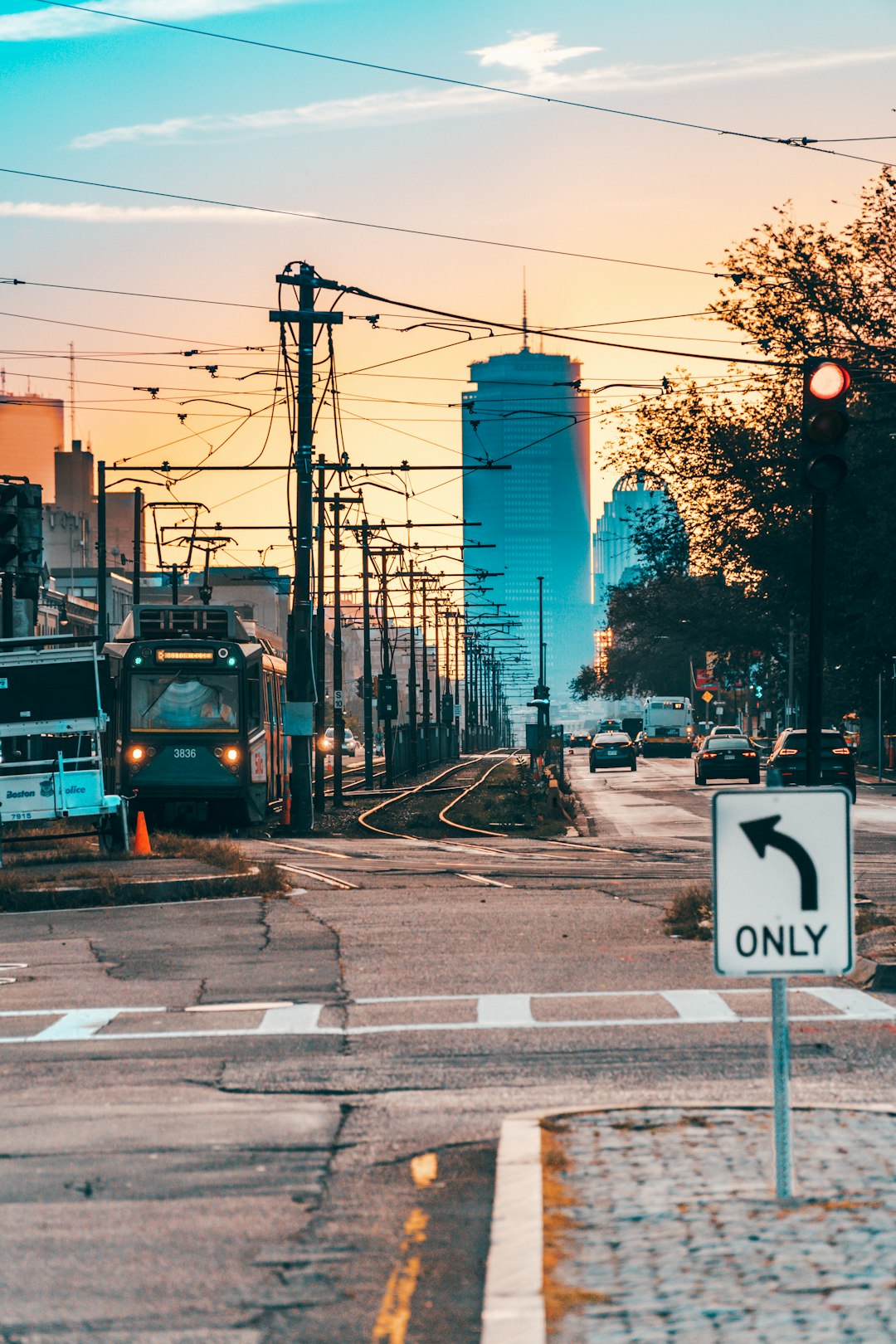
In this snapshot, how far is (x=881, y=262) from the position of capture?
180 ft

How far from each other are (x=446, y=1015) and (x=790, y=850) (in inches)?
198

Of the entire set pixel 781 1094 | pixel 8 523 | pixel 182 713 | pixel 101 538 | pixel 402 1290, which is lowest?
pixel 402 1290

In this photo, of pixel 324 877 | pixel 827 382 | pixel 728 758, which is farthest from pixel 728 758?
pixel 827 382

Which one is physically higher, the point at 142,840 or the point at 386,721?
the point at 386,721

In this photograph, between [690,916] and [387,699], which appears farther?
[387,699]

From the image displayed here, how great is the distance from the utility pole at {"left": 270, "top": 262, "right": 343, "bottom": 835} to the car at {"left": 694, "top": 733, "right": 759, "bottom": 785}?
83.1ft

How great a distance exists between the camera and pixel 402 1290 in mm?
5621

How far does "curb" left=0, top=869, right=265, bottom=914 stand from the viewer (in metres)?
18.4

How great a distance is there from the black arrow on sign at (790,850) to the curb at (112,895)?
12672 mm

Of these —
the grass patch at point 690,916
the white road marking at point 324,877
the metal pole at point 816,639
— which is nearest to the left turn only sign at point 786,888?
the metal pole at point 816,639

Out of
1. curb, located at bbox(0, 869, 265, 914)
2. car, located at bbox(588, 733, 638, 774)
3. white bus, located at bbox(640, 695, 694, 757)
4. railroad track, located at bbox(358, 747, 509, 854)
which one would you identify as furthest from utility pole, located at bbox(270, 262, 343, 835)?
white bus, located at bbox(640, 695, 694, 757)

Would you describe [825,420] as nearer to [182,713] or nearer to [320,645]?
[182,713]

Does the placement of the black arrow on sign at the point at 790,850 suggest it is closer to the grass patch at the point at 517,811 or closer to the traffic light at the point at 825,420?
the traffic light at the point at 825,420

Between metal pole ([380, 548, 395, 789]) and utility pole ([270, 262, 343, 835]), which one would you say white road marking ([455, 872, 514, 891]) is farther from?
metal pole ([380, 548, 395, 789])
